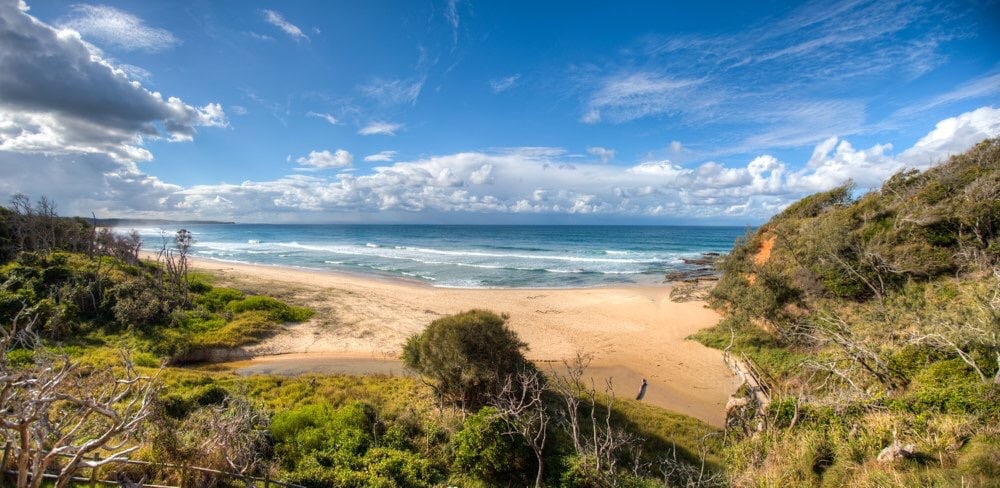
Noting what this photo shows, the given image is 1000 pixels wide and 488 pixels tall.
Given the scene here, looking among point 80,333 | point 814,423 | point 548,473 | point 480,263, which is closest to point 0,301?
point 80,333

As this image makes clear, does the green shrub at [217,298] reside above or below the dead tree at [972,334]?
below

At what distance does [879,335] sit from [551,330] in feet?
41.4

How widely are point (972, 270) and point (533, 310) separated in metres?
18.4

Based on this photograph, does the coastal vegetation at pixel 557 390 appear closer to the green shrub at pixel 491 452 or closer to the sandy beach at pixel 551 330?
the green shrub at pixel 491 452

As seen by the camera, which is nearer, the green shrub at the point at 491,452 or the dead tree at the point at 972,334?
the green shrub at the point at 491,452

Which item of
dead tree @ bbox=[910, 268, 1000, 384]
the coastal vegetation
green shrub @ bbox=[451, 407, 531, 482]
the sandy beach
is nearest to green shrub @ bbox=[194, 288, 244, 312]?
the coastal vegetation

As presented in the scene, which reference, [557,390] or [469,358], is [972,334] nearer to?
[557,390]

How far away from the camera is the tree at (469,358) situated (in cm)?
1055

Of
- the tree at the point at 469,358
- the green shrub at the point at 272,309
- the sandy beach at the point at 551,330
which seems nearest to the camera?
the tree at the point at 469,358

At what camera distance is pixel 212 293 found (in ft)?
74.2

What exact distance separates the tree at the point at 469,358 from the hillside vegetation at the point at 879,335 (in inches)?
216

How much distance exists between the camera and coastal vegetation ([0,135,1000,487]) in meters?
6.70

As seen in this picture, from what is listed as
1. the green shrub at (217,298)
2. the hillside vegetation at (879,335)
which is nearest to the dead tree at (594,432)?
the hillside vegetation at (879,335)

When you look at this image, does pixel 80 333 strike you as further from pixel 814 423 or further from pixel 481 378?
pixel 814 423
